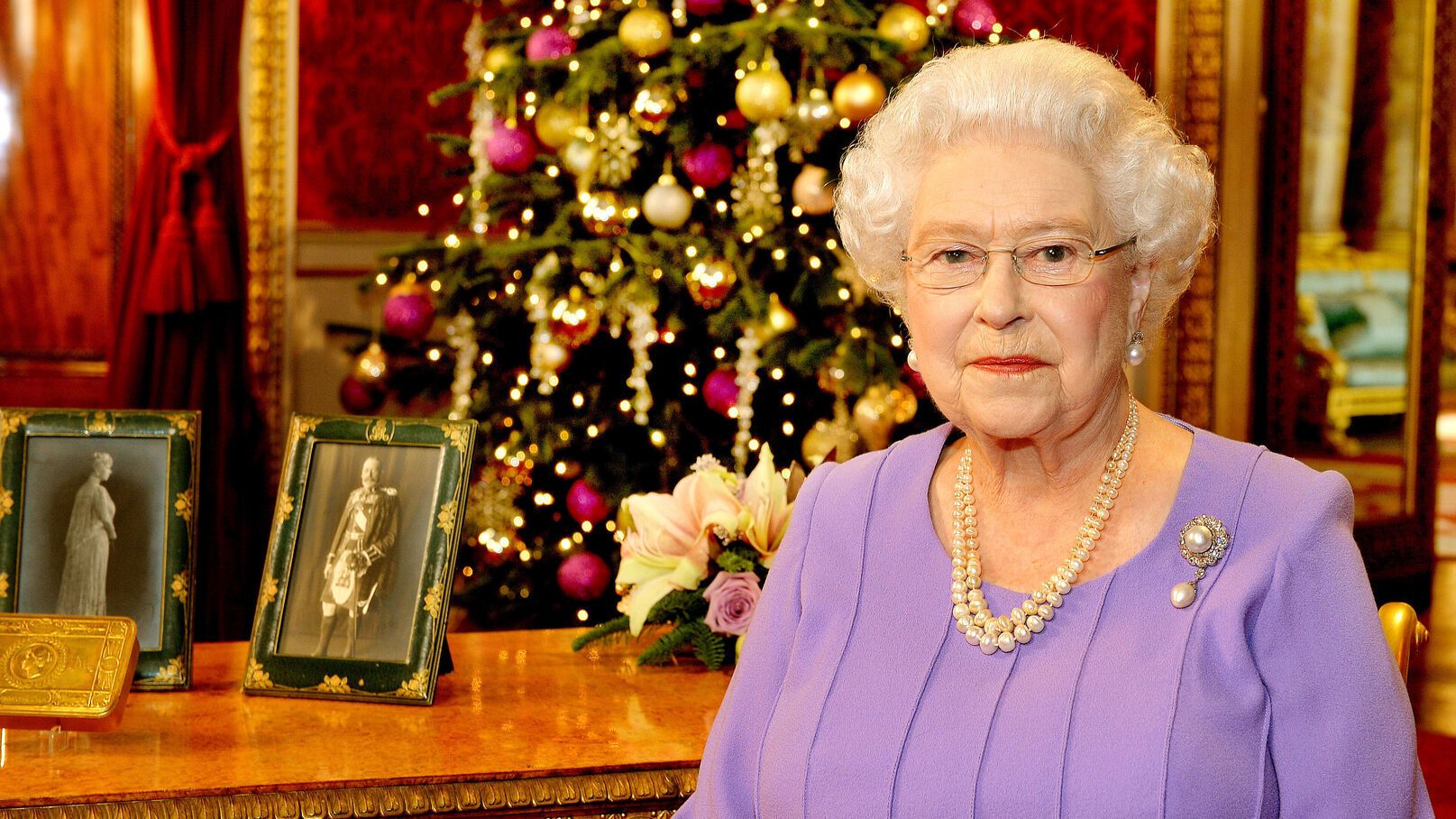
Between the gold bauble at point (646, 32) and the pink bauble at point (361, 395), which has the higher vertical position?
the gold bauble at point (646, 32)

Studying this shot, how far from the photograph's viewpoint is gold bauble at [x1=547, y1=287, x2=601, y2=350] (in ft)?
13.4

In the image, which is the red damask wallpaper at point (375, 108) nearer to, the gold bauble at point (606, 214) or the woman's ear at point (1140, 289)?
the gold bauble at point (606, 214)

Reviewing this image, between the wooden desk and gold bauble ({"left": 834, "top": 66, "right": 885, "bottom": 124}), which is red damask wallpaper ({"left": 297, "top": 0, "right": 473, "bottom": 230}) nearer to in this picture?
gold bauble ({"left": 834, "top": 66, "right": 885, "bottom": 124})

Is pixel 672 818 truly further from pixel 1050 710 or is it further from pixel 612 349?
pixel 612 349

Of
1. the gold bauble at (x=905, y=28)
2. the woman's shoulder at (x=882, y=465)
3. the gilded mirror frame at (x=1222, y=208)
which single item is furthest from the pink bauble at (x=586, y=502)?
the gilded mirror frame at (x=1222, y=208)

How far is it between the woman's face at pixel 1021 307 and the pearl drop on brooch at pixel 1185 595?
20 centimetres

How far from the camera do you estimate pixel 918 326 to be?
1550 millimetres

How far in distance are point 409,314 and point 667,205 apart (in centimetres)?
98

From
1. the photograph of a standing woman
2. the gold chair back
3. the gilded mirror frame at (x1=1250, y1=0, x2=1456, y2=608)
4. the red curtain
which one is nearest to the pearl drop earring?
the gold chair back

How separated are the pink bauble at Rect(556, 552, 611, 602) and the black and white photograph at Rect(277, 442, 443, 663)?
2.15 metres

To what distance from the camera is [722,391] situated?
13.4 feet

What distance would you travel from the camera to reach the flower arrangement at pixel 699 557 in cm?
199

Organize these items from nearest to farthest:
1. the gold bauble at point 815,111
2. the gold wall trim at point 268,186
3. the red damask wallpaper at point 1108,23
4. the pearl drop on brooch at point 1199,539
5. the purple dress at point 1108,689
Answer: the purple dress at point 1108,689, the pearl drop on brooch at point 1199,539, the gold bauble at point 815,111, the gold wall trim at point 268,186, the red damask wallpaper at point 1108,23

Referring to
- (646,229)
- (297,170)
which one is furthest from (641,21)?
(297,170)
